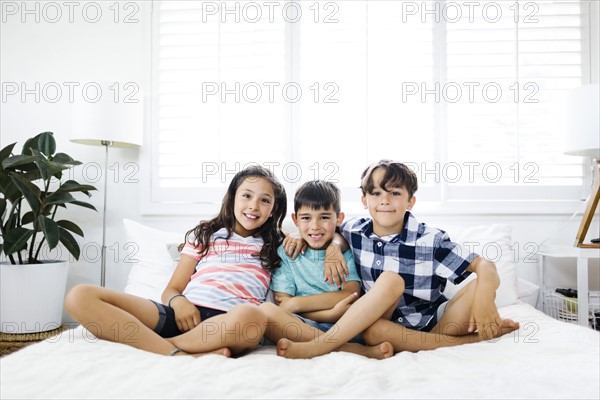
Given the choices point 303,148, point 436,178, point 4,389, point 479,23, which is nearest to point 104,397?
point 4,389

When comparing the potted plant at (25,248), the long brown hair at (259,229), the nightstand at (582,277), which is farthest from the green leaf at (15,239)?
the nightstand at (582,277)

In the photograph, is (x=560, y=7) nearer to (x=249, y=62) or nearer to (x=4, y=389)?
(x=249, y=62)

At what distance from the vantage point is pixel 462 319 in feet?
4.80

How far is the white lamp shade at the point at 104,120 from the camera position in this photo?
2299 millimetres

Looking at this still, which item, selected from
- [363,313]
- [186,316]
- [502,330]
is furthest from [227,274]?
[502,330]

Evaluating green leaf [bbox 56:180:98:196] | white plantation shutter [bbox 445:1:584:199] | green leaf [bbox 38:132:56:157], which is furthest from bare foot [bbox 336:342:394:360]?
green leaf [bbox 38:132:56:157]

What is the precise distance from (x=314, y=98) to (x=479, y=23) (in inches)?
35.1

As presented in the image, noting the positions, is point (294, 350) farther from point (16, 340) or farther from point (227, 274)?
point (16, 340)

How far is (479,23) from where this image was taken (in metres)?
2.52

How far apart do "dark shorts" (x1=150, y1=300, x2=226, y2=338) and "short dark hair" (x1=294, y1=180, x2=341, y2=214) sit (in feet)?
1.42

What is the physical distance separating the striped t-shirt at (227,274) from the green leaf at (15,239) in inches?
35.2

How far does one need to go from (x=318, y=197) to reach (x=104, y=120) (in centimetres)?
119

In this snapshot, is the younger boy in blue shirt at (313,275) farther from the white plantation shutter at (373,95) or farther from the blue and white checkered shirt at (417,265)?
the white plantation shutter at (373,95)

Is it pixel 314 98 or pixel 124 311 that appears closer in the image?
pixel 124 311
